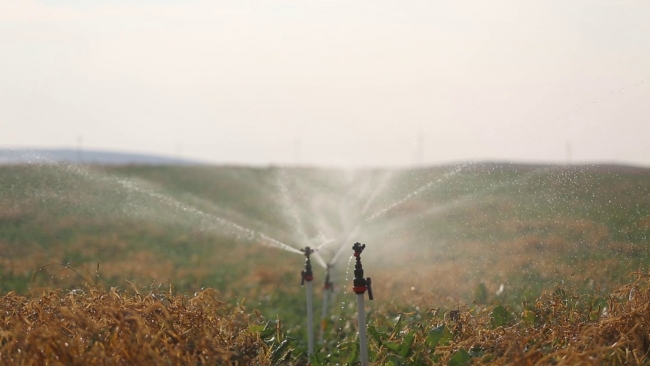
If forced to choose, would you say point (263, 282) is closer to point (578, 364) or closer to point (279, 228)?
point (279, 228)

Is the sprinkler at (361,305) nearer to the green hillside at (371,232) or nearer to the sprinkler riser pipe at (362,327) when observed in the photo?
the sprinkler riser pipe at (362,327)

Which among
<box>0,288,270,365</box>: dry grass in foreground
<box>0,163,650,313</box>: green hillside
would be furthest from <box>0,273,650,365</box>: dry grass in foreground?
<box>0,163,650,313</box>: green hillside

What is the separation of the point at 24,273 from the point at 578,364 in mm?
15055

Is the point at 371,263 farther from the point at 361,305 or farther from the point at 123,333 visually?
the point at 123,333

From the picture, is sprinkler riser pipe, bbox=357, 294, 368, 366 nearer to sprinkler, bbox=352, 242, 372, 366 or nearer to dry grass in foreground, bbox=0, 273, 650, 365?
sprinkler, bbox=352, 242, 372, 366

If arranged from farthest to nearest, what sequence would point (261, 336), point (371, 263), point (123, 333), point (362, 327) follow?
1. point (371, 263)
2. point (261, 336)
3. point (362, 327)
4. point (123, 333)

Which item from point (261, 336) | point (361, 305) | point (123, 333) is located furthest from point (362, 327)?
point (123, 333)

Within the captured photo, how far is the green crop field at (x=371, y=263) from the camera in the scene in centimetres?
578

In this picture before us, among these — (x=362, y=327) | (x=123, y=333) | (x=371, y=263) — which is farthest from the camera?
(x=371, y=263)

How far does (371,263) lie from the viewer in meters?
14.8

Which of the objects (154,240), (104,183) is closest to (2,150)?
(104,183)

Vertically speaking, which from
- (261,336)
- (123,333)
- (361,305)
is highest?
(361,305)

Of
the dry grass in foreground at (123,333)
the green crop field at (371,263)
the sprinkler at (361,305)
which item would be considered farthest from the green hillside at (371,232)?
the sprinkler at (361,305)

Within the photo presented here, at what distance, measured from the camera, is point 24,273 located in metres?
17.4
